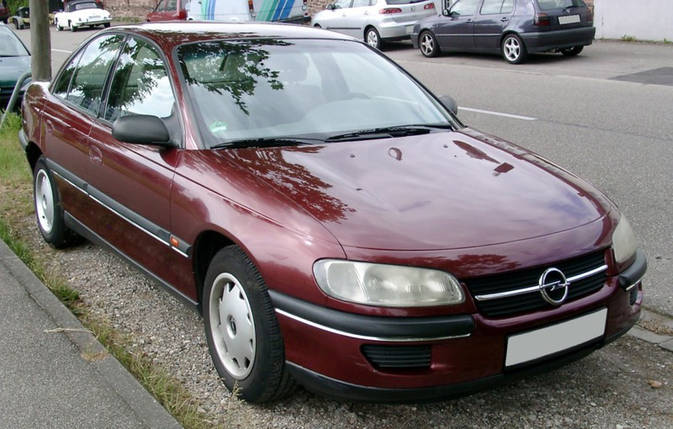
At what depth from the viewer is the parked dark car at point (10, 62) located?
11875mm

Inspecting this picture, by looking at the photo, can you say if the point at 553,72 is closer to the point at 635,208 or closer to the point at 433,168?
the point at 635,208

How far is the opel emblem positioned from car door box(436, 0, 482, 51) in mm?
14461

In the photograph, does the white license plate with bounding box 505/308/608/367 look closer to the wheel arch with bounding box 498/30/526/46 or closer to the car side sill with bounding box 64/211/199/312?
the car side sill with bounding box 64/211/199/312

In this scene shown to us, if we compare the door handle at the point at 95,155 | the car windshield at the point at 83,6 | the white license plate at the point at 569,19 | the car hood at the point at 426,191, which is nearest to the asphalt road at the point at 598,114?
the white license plate at the point at 569,19

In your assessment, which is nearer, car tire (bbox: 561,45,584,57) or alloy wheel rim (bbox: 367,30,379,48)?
car tire (bbox: 561,45,584,57)

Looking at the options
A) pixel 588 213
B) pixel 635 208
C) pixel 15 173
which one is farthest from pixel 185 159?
pixel 15 173

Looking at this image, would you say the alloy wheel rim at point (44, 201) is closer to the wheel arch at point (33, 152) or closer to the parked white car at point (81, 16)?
the wheel arch at point (33, 152)

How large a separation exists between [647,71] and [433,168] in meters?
11.8

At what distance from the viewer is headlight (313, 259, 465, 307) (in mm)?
2854

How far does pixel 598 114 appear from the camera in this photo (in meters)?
10.2


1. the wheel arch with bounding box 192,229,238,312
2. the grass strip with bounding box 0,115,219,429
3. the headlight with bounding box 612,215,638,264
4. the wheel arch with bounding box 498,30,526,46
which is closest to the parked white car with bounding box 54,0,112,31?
the wheel arch with bounding box 498,30,526,46

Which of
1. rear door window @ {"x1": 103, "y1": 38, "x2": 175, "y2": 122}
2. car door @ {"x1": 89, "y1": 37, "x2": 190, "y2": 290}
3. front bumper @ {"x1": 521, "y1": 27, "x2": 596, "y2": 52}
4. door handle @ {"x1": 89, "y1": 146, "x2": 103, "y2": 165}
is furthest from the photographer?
front bumper @ {"x1": 521, "y1": 27, "x2": 596, "y2": 52}

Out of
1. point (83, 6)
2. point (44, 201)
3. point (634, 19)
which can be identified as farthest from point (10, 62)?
point (83, 6)

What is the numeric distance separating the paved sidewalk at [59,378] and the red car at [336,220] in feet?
1.43
